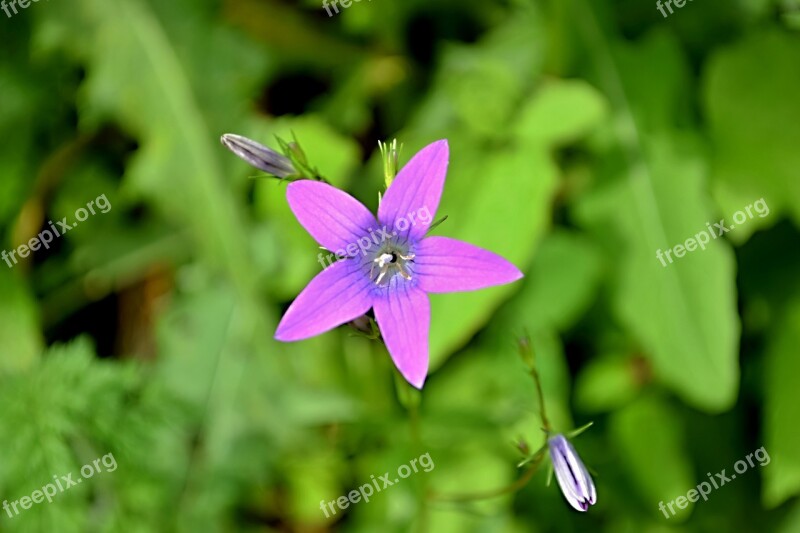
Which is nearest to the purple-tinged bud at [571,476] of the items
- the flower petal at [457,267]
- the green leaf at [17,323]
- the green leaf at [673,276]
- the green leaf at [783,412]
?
the flower petal at [457,267]

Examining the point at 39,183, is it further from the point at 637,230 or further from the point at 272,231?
the point at 637,230

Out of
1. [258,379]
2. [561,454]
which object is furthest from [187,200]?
[561,454]

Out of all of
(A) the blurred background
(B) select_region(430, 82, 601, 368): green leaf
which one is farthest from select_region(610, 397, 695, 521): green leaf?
(B) select_region(430, 82, 601, 368): green leaf

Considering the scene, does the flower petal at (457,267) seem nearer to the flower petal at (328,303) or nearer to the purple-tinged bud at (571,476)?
the flower petal at (328,303)

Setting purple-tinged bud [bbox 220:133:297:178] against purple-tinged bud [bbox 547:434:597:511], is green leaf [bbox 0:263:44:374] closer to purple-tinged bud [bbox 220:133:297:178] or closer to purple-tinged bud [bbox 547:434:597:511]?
purple-tinged bud [bbox 220:133:297:178]

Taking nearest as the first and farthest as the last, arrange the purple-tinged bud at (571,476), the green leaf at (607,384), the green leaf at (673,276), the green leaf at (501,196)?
the purple-tinged bud at (571,476), the green leaf at (501,196), the green leaf at (673,276), the green leaf at (607,384)

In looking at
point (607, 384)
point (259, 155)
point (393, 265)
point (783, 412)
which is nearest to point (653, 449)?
point (607, 384)
